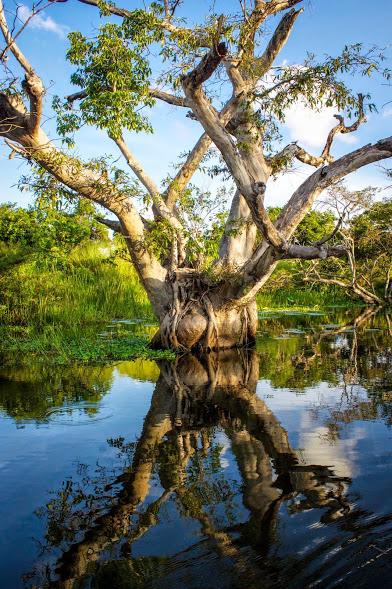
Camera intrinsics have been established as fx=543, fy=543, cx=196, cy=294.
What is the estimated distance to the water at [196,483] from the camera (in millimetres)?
2502

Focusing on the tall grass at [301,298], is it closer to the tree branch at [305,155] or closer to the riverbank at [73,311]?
the riverbank at [73,311]

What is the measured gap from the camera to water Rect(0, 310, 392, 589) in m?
2.50

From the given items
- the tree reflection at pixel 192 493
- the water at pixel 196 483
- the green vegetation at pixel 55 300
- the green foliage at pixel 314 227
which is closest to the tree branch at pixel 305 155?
the green vegetation at pixel 55 300

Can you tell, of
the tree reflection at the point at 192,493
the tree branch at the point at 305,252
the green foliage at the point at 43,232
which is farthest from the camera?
the green foliage at the point at 43,232

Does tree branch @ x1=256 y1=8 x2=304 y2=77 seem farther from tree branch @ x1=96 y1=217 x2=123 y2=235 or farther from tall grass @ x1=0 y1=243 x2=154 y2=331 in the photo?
tall grass @ x1=0 y1=243 x2=154 y2=331

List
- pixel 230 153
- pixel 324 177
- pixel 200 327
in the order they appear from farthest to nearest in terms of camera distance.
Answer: pixel 200 327, pixel 324 177, pixel 230 153

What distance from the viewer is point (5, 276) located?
1238 cm

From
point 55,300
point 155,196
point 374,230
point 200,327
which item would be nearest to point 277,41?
point 155,196

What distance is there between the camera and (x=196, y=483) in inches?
137

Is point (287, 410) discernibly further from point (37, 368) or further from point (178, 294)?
point (178, 294)

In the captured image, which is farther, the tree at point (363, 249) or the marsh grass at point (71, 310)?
the tree at point (363, 249)

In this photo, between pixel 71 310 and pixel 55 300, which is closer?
pixel 55 300

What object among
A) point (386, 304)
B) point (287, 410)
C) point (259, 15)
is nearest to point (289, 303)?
point (386, 304)

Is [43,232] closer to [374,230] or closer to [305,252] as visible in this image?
[305,252]
